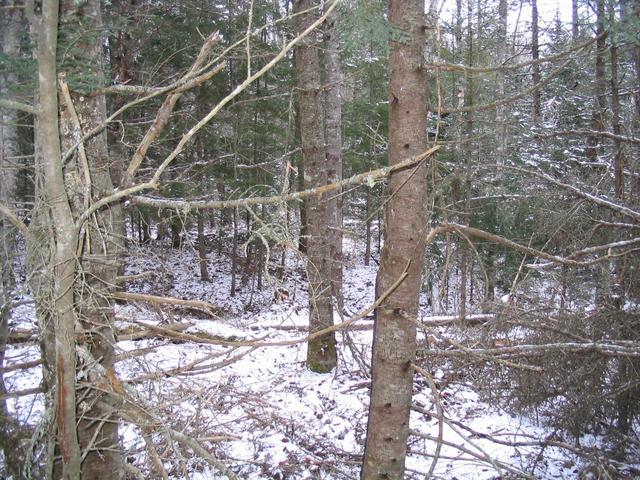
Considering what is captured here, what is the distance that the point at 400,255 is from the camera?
9.23ft

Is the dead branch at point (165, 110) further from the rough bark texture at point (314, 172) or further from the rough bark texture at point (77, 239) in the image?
the rough bark texture at point (314, 172)

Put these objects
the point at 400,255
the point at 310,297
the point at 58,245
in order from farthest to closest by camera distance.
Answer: the point at 310,297 → the point at 400,255 → the point at 58,245

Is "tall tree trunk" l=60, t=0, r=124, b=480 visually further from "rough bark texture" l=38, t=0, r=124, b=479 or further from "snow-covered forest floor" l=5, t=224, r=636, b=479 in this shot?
"snow-covered forest floor" l=5, t=224, r=636, b=479

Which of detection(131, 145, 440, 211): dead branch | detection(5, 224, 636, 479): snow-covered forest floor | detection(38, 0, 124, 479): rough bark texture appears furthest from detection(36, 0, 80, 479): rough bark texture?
detection(131, 145, 440, 211): dead branch

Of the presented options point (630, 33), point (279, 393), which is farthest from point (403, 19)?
point (279, 393)

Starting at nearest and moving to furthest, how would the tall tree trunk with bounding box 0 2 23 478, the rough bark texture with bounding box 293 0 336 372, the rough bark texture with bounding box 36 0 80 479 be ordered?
the rough bark texture with bounding box 36 0 80 479, the tall tree trunk with bounding box 0 2 23 478, the rough bark texture with bounding box 293 0 336 372

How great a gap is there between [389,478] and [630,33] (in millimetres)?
Answer: 3295

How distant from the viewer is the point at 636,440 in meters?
4.59

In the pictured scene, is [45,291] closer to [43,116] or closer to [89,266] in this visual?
[89,266]

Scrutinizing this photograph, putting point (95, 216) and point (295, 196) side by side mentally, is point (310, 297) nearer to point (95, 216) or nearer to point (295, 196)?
point (295, 196)

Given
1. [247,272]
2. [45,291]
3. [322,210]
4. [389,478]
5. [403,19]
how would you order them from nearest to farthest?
[45,291] < [403,19] < [389,478] < [322,210] < [247,272]

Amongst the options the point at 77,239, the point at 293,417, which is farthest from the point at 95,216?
the point at 293,417

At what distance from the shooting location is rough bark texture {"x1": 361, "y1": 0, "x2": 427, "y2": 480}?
2.72 metres

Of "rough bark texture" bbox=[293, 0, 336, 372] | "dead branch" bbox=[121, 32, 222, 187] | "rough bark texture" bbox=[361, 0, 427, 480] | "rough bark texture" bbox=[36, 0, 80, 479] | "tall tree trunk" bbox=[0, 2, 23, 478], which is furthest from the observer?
"rough bark texture" bbox=[293, 0, 336, 372]
